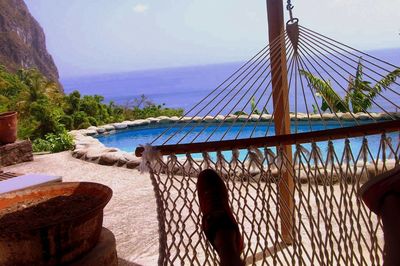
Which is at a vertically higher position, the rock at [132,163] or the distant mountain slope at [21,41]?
the distant mountain slope at [21,41]

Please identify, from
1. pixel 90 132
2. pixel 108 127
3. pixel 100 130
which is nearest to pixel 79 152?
pixel 90 132

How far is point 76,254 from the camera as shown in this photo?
1.30 m

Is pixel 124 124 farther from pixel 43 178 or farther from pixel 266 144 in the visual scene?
pixel 266 144

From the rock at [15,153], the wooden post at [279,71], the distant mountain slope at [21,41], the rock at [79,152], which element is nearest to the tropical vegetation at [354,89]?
the wooden post at [279,71]

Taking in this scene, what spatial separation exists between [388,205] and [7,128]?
4.52 metres

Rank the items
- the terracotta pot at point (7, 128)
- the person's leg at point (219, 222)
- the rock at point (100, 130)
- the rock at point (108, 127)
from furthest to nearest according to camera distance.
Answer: the rock at point (108, 127) → the rock at point (100, 130) → the terracotta pot at point (7, 128) → the person's leg at point (219, 222)

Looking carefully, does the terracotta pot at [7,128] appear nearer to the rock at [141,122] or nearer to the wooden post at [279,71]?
the rock at [141,122]

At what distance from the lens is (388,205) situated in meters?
0.66

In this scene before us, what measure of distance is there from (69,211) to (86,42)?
76.7 m

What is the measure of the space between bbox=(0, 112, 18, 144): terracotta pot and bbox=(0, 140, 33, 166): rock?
6cm

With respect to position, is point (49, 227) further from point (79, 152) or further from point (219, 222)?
point (79, 152)

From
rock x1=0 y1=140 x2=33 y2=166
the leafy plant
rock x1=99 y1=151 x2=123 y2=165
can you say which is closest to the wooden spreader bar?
rock x1=99 y1=151 x2=123 y2=165

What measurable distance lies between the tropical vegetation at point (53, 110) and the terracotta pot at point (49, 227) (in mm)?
4197

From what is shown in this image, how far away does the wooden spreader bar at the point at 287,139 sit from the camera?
119cm
